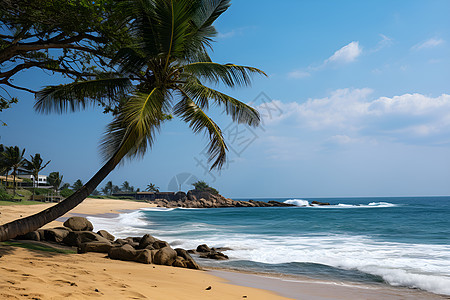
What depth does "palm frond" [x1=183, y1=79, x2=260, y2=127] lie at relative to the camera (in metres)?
8.95

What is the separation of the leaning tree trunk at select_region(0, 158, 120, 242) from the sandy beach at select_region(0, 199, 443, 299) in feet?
1.51

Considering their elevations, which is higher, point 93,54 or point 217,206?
point 93,54

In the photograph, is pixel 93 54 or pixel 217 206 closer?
pixel 93 54

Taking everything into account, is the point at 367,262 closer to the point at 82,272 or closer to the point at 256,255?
the point at 256,255

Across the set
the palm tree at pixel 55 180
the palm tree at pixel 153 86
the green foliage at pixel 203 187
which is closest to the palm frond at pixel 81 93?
the palm tree at pixel 153 86

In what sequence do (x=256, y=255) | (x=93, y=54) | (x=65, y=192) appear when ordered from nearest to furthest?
(x=93, y=54) → (x=256, y=255) → (x=65, y=192)

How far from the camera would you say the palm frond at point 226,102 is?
895 centimetres

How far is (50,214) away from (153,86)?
144 inches

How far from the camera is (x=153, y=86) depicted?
8.06m

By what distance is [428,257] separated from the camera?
469 inches

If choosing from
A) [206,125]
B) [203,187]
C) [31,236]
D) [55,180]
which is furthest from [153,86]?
[203,187]

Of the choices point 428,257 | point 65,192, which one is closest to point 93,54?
point 428,257

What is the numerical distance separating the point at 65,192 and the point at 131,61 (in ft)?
177

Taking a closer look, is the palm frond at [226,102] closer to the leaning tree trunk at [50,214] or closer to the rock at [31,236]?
the leaning tree trunk at [50,214]
